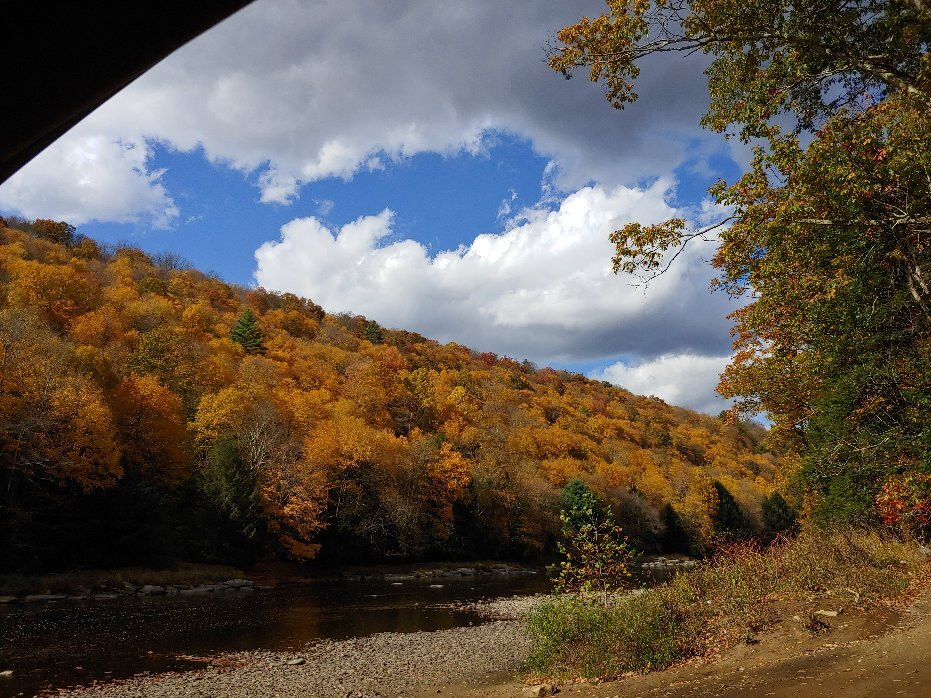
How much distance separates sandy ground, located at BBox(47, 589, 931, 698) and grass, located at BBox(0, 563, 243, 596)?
1551 centimetres

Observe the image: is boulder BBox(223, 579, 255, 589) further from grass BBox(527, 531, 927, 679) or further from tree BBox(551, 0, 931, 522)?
tree BBox(551, 0, 931, 522)

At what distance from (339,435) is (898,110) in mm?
42497

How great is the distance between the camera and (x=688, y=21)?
8.80 m

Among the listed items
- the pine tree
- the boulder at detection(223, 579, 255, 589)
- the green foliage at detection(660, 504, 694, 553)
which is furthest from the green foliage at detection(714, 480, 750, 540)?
the pine tree

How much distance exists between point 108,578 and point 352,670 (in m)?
20.7

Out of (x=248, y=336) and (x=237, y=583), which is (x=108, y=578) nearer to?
(x=237, y=583)

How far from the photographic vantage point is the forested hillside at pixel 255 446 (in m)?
31.2

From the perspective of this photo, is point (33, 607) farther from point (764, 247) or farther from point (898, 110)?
point (898, 110)

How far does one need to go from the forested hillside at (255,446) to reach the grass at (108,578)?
1.13 metres

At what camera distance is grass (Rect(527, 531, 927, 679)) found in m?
11.9

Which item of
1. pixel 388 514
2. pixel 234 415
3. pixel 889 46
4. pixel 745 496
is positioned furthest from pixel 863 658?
pixel 745 496

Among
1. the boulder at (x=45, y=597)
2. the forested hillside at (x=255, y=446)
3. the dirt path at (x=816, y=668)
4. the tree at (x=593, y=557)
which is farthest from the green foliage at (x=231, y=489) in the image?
the tree at (x=593, y=557)

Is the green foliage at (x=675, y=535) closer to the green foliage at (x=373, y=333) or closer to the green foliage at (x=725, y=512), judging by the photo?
the green foliage at (x=725, y=512)

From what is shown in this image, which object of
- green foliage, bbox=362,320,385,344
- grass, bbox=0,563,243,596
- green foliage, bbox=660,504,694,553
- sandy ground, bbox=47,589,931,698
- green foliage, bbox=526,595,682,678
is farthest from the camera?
green foliage, bbox=362,320,385,344
